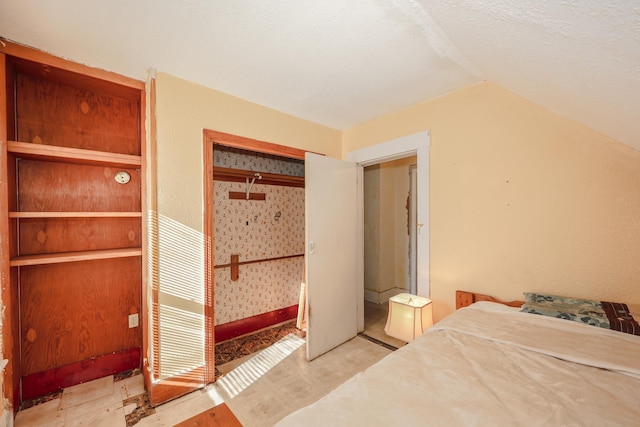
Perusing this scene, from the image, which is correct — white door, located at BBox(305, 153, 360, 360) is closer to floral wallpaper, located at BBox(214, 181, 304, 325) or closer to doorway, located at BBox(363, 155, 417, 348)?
floral wallpaper, located at BBox(214, 181, 304, 325)

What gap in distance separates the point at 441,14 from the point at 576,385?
1555 mm

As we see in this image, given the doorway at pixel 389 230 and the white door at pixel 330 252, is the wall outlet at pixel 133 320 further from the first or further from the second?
the doorway at pixel 389 230

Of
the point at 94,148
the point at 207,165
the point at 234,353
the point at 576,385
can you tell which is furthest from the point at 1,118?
the point at 576,385

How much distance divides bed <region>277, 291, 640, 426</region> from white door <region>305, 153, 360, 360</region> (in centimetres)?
116

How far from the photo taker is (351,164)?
2.72m

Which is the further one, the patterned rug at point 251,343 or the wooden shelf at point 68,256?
the patterned rug at point 251,343

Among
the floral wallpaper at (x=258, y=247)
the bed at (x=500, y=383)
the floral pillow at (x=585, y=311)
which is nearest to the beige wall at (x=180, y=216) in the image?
the floral wallpaper at (x=258, y=247)

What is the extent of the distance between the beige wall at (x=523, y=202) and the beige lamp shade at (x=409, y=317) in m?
0.22

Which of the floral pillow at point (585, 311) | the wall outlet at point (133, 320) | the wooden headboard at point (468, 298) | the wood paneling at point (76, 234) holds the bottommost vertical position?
the wall outlet at point (133, 320)

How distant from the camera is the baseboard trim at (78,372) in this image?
5.67ft

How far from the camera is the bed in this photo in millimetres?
785

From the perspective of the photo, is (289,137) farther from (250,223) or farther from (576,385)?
(576,385)

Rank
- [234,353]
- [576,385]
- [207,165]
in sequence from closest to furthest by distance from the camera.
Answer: [576,385], [207,165], [234,353]

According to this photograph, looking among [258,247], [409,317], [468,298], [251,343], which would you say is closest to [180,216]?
[258,247]
